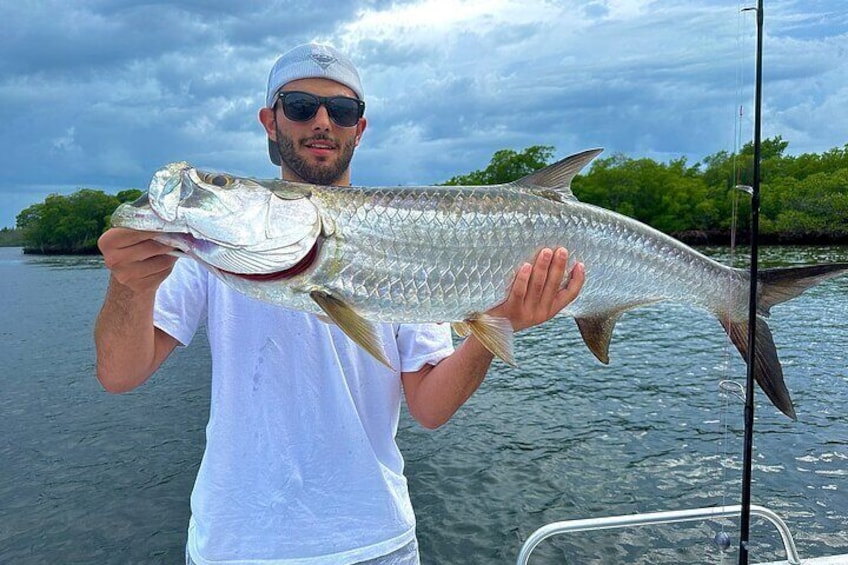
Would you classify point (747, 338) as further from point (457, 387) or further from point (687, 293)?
point (457, 387)

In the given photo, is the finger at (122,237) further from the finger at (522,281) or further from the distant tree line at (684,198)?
the distant tree line at (684,198)

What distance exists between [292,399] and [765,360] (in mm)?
2170

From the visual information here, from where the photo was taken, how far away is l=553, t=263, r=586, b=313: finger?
8.32 ft

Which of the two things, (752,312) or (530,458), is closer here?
(752,312)

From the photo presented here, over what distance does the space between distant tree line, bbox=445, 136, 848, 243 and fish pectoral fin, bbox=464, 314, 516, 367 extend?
5184 cm

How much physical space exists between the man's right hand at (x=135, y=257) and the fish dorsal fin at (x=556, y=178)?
1.39 m

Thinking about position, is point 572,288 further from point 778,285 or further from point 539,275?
point 778,285

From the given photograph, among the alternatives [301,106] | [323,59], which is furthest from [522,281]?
[323,59]

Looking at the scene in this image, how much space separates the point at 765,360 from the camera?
2.99 meters

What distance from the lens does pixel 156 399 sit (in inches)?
607

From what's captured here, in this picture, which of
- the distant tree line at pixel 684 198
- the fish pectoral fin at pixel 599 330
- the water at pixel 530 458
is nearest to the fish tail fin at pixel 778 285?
the fish pectoral fin at pixel 599 330

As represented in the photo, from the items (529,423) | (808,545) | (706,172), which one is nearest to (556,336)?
(529,423)

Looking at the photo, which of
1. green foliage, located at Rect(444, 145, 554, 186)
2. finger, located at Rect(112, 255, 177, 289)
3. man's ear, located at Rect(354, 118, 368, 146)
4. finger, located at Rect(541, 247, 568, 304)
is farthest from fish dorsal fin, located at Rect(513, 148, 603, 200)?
green foliage, located at Rect(444, 145, 554, 186)

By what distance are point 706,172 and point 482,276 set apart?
87248 millimetres
